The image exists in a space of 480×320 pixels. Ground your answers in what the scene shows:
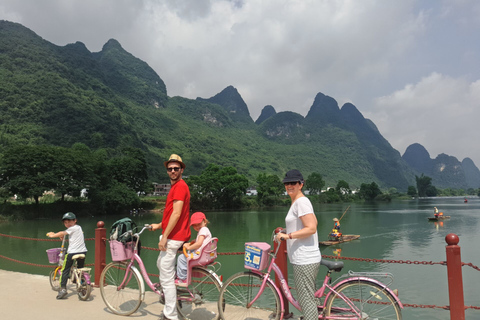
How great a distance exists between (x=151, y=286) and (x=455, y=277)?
10.8ft

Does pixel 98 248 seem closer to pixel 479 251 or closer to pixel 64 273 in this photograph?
pixel 64 273

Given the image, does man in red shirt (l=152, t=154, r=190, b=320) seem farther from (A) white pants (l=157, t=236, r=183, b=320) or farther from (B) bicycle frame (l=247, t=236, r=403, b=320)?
(B) bicycle frame (l=247, t=236, r=403, b=320)

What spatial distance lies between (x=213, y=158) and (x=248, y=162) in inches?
678

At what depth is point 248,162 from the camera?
130m

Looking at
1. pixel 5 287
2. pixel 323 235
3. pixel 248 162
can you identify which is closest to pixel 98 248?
pixel 5 287

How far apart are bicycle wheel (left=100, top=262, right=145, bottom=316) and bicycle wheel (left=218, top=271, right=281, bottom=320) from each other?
1.06 meters

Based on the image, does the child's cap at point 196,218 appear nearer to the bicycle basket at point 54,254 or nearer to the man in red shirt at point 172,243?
the man in red shirt at point 172,243

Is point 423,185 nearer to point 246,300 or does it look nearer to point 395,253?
point 395,253

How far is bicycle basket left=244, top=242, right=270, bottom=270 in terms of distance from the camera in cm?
329

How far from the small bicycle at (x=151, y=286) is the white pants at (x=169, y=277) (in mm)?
152

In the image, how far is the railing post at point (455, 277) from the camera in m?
3.14

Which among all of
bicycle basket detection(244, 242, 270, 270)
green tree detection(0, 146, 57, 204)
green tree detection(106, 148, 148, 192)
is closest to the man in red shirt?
bicycle basket detection(244, 242, 270, 270)

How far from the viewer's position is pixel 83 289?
4.65 m

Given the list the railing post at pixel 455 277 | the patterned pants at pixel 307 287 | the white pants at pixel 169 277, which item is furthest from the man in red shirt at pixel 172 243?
the railing post at pixel 455 277
